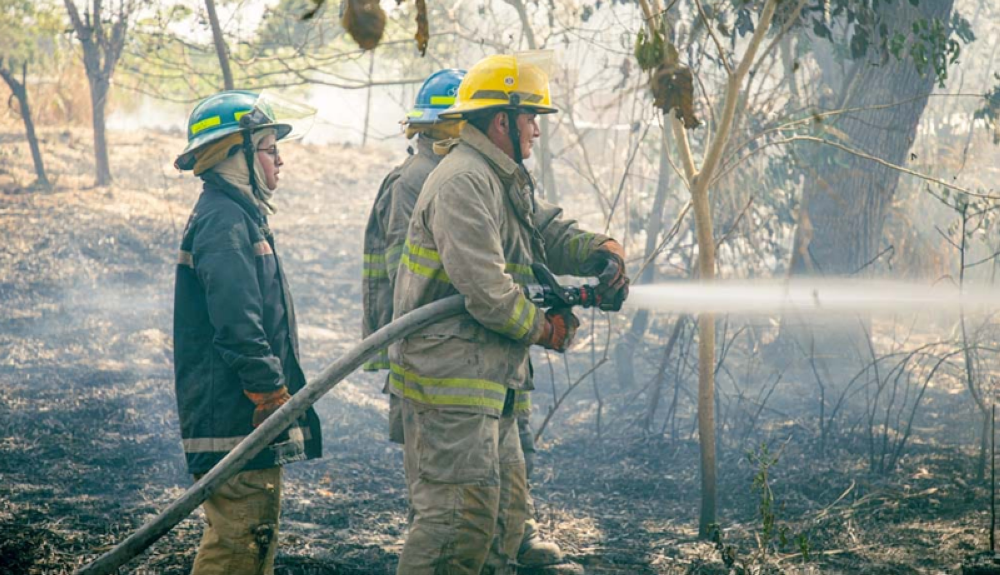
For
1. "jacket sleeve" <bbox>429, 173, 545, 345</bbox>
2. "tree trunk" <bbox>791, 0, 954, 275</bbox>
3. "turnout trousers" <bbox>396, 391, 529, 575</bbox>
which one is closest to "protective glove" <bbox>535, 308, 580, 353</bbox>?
"jacket sleeve" <bbox>429, 173, 545, 345</bbox>

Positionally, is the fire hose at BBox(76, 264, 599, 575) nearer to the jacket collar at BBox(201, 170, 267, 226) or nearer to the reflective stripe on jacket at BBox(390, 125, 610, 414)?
the reflective stripe on jacket at BBox(390, 125, 610, 414)

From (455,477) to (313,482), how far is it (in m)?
2.74

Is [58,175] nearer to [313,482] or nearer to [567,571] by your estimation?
[313,482]

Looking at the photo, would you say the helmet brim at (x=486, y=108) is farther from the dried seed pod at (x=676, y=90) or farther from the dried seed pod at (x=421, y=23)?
the dried seed pod at (x=421, y=23)

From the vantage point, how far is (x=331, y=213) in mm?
14352

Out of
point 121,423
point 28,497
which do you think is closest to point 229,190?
point 28,497

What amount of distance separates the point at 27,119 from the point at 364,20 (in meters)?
10.7

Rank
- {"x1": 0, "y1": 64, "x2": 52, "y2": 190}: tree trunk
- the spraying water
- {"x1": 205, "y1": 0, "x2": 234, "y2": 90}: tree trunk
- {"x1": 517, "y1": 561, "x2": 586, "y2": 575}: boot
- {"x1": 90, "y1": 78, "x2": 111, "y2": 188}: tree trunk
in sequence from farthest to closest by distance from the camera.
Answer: {"x1": 90, "y1": 78, "x2": 111, "y2": 188}: tree trunk < {"x1": 0, "y1": 64, "x2": 52, "y2": 190}: tree trunk < the spraying water < {"x1": 205, "y1": 0, "x2": 234, "y2": 90}: tree trunk < {"x1": 517, "y1": 561, "x2": 586, "y2": 575}: boot

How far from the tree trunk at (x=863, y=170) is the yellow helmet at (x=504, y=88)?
431 cm

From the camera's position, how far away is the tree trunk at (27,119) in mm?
11375

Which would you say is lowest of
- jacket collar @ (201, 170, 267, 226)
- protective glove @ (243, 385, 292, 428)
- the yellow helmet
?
protective glove @ (243, 385, 292, 428)

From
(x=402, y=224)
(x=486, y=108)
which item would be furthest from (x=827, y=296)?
(x=486, y=108)

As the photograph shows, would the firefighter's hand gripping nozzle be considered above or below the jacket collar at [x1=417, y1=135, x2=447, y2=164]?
below

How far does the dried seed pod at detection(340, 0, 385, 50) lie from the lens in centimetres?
238
